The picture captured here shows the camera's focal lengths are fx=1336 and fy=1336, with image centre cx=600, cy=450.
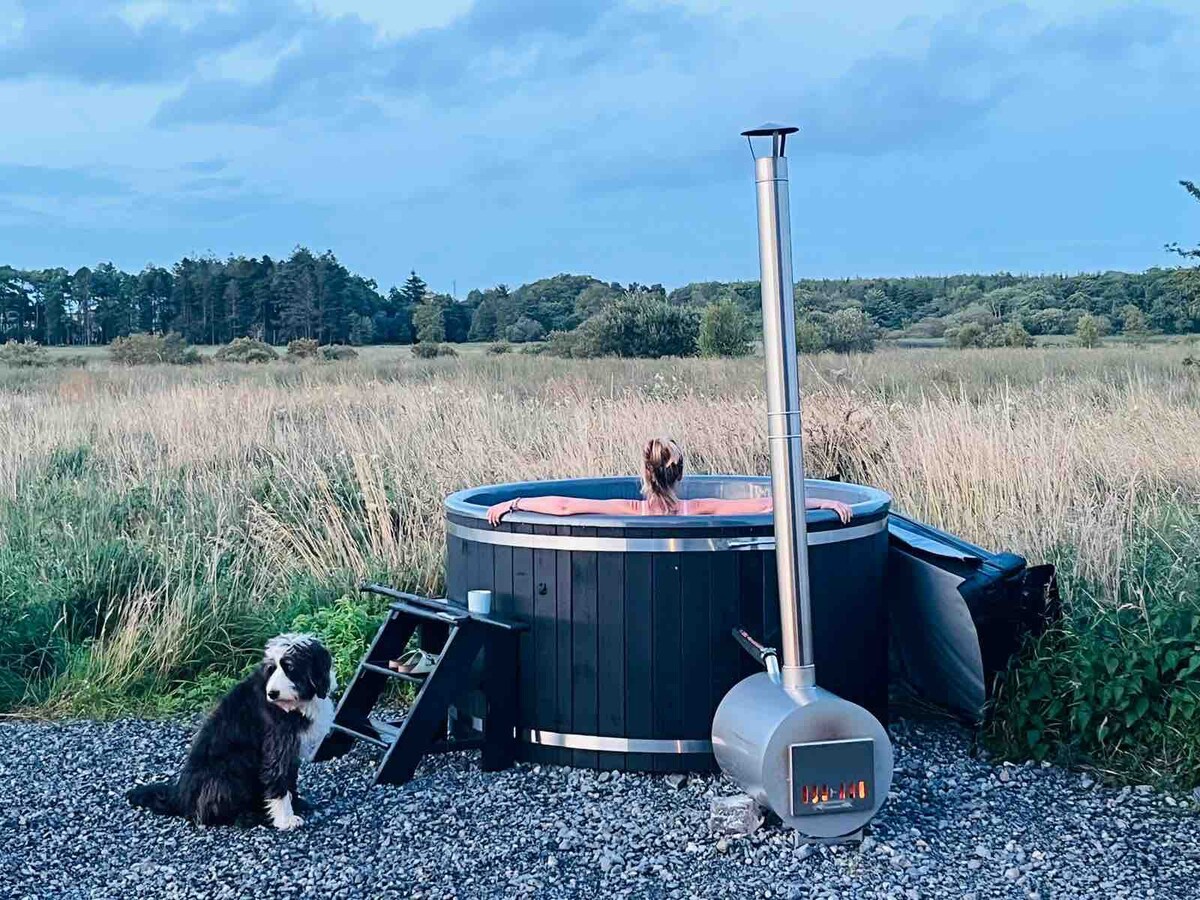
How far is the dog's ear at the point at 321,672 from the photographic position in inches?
177

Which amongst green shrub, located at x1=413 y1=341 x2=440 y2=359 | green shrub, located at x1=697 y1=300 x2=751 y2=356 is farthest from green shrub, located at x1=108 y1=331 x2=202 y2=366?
green shrub, located at x1=697 y1=300 x2=751 y2=356

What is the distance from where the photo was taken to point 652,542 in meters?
4.73

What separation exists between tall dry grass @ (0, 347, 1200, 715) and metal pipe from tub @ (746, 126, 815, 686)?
2407mm

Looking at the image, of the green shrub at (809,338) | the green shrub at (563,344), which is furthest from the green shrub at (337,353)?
the green shrub at (809,338)

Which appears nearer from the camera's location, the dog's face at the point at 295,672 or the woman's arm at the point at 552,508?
the dog's face at the point at 295,672

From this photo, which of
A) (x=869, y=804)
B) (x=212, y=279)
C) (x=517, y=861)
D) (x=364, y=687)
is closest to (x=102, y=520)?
(x=364, y=687)

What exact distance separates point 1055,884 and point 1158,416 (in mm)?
7355

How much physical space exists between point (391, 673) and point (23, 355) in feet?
117

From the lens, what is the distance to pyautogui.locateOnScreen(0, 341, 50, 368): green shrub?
117 feet

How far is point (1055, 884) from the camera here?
3922 millimetres

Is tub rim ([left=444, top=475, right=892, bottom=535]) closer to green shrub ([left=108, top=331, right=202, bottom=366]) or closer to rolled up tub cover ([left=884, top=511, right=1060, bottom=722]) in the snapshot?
rolled up tub cover ([left=884, top=511, right=1060, bottom=722])

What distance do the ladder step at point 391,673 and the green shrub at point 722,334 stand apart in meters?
24.8

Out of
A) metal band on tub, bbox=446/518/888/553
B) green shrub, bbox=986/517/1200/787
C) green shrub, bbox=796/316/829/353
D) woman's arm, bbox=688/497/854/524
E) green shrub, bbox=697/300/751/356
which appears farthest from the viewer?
green shrub, bbox=796/316/829/353

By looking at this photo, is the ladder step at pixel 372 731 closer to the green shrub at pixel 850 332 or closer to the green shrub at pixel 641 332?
the green shrub at pixel 641 332
